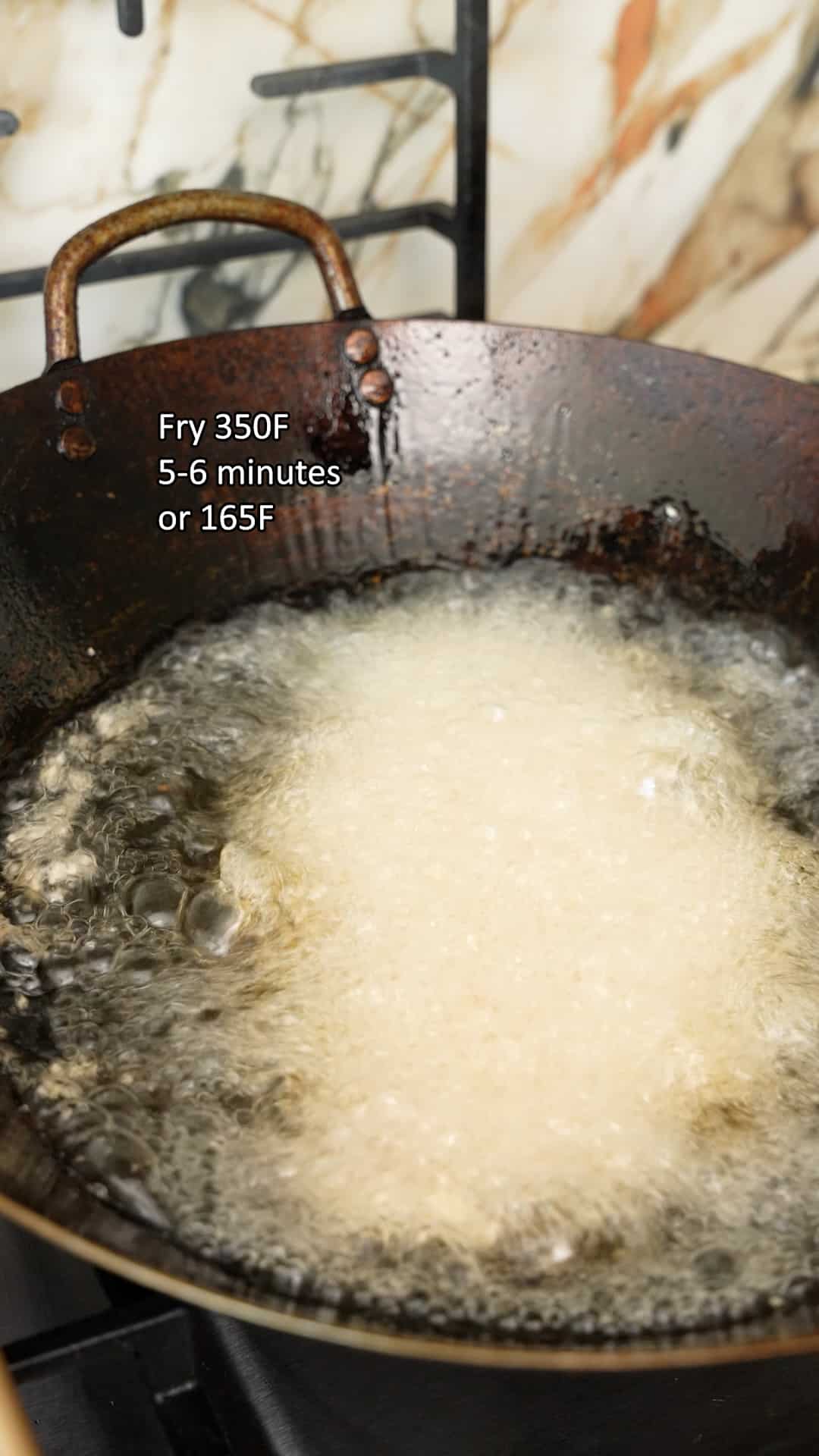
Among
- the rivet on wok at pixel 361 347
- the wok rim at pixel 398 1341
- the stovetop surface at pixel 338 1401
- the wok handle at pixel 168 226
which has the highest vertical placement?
the wok handle at pixel 168 226

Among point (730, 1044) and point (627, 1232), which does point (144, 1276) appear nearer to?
point (627, 1232)

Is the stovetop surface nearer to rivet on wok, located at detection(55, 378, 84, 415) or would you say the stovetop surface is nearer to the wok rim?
the wok rim

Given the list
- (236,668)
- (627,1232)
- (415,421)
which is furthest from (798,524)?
(627,1232)

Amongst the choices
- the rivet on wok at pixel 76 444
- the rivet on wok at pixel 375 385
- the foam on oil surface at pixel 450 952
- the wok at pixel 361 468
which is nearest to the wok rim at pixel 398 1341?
the foam on oil surface at pixel 450 952

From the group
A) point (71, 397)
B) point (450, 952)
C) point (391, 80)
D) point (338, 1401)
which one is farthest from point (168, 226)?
point (338, 1401)

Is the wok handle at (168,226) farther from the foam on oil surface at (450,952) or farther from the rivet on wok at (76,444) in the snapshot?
the foam on oil surface at (450,952)

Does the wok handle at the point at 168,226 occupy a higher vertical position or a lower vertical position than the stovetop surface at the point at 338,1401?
higher
